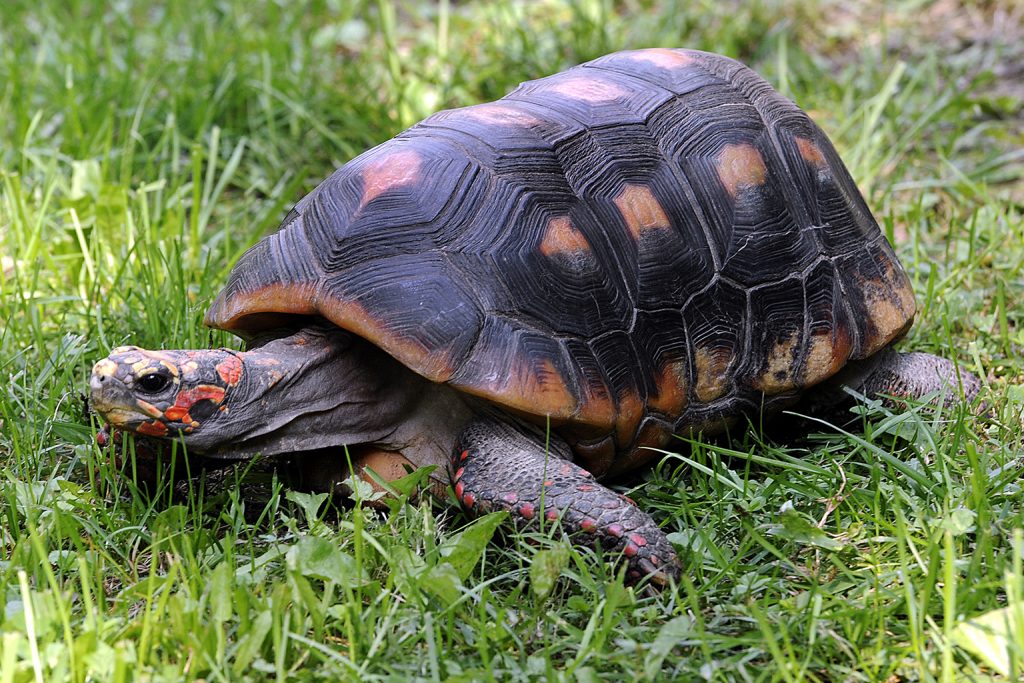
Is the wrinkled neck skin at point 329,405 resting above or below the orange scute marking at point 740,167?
below

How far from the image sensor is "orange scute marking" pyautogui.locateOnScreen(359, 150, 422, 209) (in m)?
2.91

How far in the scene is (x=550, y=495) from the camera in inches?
106

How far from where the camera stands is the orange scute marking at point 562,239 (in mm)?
2902

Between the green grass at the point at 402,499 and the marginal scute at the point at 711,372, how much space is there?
18 centimetres

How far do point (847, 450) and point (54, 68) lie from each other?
14.2 feet

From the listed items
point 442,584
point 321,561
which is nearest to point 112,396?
A: point 321,561

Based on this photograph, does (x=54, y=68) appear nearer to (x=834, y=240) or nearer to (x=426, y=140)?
(x=426, y=140)

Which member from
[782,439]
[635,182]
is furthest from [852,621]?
[635,182]

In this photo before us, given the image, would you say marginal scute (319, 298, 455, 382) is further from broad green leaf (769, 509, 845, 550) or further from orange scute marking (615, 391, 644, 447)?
broad green leaf (769, 509, 845, 550)

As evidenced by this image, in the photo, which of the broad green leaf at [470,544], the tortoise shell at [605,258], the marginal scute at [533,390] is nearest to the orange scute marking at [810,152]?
the tortoise shell at [605,258]

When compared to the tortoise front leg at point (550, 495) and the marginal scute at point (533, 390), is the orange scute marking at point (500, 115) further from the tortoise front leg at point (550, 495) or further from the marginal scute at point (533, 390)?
the tortoise front leg at point (550, 495)

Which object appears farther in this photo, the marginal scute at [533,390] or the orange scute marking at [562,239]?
the orange scute marking at [562,239]

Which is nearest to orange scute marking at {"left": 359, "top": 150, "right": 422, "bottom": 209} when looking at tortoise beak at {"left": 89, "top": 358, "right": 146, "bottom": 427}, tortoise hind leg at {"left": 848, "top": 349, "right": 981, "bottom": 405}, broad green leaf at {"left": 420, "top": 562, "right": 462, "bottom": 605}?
tortoise beak at {"left": 89, "top": 358, "right": 146, "bottom": 427}

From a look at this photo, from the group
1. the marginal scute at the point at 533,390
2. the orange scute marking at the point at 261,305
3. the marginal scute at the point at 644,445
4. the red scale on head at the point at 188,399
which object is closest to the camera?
the red scale on head at the point at 188,399
